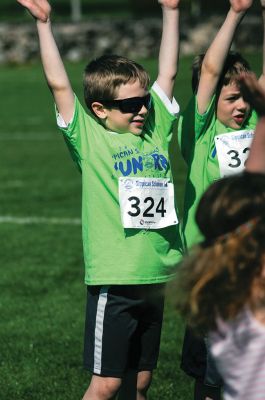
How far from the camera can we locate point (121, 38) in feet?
113

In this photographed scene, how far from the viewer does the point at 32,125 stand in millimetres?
19719

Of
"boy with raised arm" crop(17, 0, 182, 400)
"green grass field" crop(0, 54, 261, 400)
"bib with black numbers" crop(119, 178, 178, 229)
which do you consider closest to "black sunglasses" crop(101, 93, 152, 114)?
A: "boy with raised arm" crop(17, 0, 182, 400)

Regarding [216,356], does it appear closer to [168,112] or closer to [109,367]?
[109,367]

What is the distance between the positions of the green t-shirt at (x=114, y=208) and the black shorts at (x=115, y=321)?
0.06m

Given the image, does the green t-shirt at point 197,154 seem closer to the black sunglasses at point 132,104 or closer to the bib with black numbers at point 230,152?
→ the bib with black numbers at point 230,152

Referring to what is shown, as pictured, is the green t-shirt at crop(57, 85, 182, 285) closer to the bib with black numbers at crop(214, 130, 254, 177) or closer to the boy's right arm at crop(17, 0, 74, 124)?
the boy's right arm at crop(17, 0, 74, 124)

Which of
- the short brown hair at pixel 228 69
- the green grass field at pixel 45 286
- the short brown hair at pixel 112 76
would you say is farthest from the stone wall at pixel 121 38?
the short brown hair at pixel 112 76

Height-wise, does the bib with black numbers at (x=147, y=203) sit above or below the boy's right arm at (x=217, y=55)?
below

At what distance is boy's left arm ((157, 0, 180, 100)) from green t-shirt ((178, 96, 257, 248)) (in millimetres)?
163

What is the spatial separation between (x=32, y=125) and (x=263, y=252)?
16.9 meters

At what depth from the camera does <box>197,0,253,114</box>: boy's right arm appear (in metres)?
4.91

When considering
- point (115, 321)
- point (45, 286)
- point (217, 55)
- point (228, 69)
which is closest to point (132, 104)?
point (217, 55)

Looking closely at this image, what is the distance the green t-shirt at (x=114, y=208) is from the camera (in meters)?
4.77

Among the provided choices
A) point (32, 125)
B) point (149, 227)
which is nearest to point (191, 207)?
point (149, 227)
